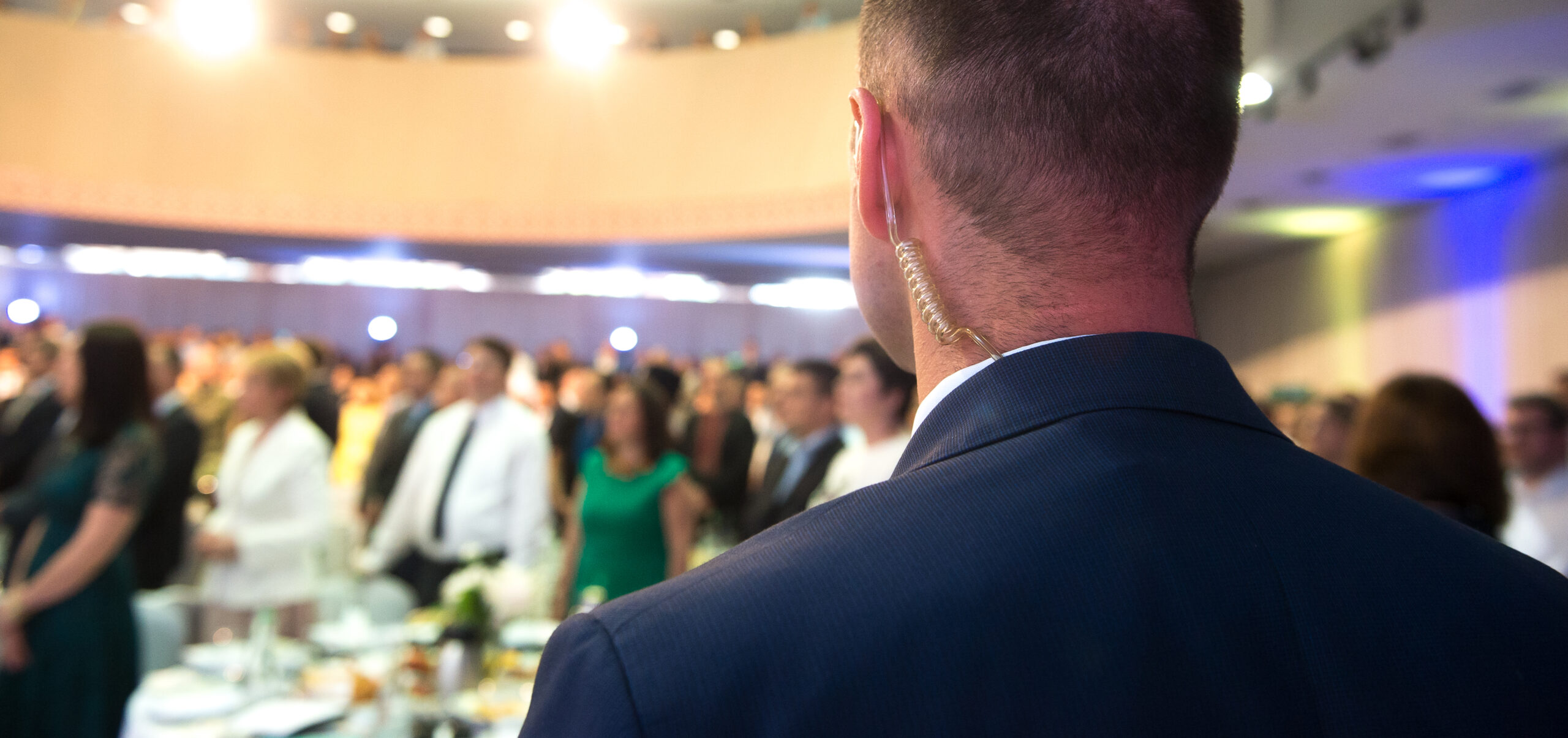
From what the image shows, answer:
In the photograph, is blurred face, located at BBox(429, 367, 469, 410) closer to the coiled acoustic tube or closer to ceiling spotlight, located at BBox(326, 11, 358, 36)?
the coiled acoustic tube

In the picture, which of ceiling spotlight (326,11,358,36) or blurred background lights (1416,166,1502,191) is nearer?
blurred background lights (1416,166,1502,191)

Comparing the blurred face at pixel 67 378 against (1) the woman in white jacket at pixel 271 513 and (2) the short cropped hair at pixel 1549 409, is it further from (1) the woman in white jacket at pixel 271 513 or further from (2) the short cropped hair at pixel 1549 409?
(2) the short cropped hair at pixel 1549 409

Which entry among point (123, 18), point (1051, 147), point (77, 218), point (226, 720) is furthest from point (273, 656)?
point (123, 18)

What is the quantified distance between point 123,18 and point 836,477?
10.7 metres

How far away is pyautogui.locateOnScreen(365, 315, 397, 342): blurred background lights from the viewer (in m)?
15.0

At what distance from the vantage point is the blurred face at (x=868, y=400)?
331 cm

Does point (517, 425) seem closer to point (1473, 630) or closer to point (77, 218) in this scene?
point (1473, 630)

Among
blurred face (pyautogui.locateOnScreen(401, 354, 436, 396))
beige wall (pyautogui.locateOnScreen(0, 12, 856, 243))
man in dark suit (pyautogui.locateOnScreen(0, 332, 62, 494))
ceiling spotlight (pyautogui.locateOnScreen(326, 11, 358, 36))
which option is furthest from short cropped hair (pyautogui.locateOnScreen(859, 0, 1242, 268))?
ceiling spotlight (pyautogui.locateOnScreen(326, 11, 358, 36))

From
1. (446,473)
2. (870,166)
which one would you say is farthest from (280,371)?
(870,166)

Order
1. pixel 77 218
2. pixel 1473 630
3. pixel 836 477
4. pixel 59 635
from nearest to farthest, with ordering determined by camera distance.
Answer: pixel 1473 630, pixel 59 635, pixel 836 477, pixel 77 218

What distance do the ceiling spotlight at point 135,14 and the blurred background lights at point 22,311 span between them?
16.7 feet

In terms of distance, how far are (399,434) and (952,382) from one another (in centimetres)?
541

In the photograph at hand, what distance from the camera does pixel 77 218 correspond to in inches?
387

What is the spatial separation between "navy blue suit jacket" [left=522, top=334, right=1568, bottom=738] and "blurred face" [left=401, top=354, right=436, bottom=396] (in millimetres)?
5895
